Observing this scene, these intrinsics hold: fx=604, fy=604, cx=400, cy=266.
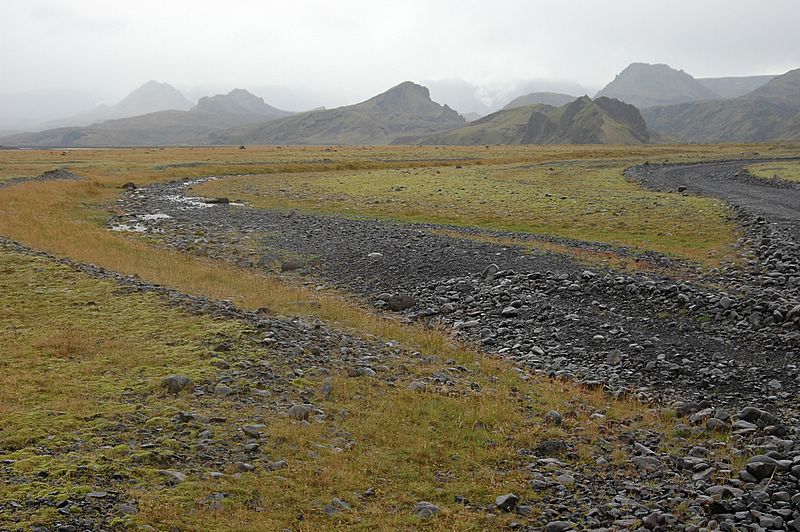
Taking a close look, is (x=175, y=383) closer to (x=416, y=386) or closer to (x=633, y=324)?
(x=416, y=386)

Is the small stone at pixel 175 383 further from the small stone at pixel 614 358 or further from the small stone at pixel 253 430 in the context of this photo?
the small stone at pixel 614 358

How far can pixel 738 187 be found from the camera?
2160 inches

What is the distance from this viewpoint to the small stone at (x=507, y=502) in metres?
9.36

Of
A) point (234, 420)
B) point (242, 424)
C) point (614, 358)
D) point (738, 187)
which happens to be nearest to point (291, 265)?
point (614, 358)

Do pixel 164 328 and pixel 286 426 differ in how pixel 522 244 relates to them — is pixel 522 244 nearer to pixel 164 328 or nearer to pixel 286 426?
pixel 164 328

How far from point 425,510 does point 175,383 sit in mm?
6263

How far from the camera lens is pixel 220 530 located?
26.9ft

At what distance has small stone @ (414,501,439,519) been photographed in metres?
9.02

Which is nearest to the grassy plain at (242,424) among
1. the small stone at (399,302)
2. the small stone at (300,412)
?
the small stone at (300,412)

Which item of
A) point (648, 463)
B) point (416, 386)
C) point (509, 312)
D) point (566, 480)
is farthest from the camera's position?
point (509, 312)

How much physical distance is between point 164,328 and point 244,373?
438 centimetres

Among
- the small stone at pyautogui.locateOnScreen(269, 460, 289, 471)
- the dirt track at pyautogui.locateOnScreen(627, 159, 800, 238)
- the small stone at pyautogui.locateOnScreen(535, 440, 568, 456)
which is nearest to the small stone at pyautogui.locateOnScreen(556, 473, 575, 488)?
the small stone at pyautogui.locateOnScreen(535, 440, 568, 456)

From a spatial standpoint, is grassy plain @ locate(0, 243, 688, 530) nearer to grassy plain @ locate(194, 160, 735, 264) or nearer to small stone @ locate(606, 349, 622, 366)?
small stone @ locate(606, 349, 622, 366)

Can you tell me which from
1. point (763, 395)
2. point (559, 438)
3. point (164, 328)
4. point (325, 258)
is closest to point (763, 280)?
point (763, 395)
